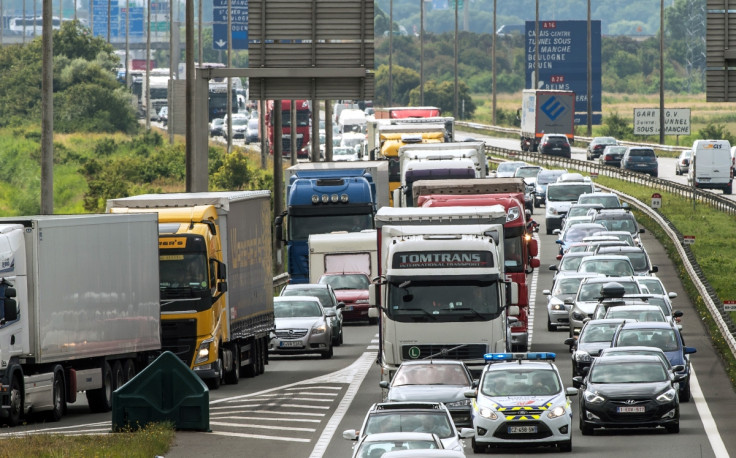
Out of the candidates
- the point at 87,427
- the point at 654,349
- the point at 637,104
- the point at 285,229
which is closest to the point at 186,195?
the point at 87,427

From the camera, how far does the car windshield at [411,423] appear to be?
20797 mm

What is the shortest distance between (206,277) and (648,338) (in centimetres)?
800

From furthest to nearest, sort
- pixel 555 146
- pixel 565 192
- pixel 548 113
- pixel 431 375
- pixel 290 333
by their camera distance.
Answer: pixel 548 113
pixel 555 146
pixel 565 192
pixel 290 333
pixel 431 375

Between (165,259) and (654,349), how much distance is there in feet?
29.6

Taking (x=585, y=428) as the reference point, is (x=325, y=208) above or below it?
above

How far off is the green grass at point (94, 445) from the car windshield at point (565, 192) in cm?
4176

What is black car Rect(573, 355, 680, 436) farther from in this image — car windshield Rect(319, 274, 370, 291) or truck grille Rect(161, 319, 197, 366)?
car windshield Rect(319, 274, 370, 291)

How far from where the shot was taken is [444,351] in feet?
96.8

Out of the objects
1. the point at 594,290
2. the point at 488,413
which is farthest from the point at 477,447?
the point at 594,290

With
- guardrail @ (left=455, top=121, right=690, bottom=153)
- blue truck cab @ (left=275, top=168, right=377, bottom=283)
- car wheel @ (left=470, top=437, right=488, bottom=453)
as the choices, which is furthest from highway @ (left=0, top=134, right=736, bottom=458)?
guardrail @ (left=455, top=121, right=690, bottom=153)

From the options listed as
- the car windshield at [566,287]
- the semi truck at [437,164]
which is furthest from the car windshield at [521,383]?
the semi truck at [437,164]

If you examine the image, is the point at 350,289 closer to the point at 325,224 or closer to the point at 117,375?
the point at 325,224

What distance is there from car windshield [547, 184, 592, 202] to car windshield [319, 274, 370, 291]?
→ 2040cm

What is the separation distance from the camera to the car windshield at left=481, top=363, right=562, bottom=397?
988 inches
